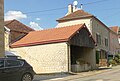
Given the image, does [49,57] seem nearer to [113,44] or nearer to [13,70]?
[13,70]

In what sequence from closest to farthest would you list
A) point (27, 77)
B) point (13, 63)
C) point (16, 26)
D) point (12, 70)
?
1. point (12, 70)
2. point (13, 63)
3. point (27, 77)
4. point (16, 26)

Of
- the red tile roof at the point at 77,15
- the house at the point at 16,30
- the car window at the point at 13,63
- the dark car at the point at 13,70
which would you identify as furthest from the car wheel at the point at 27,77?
the red tile roof at the point at 77,15

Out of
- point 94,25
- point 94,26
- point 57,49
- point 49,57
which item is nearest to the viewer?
point 57,49

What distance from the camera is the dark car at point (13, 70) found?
16438 mm

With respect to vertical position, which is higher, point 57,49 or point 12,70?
point 57,49

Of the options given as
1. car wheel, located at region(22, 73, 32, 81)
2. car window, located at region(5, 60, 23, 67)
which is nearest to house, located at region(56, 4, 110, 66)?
car wheel, located at region(22, 73, 32, 81)

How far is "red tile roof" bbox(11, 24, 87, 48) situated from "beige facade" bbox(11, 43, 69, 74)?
527 mm

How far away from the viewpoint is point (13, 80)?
16781 mm

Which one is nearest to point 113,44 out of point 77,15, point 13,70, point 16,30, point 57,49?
point 77,15

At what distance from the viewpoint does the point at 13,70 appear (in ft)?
55.0

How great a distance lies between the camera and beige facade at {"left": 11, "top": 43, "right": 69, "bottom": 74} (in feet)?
90.6

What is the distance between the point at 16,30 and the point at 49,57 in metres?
9.16

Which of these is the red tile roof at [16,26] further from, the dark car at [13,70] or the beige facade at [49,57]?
the dark car at [13,70]

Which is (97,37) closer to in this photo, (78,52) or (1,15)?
(78,52)
